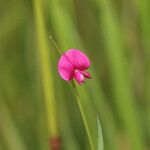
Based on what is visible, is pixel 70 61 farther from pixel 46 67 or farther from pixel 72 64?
pixel 46 67

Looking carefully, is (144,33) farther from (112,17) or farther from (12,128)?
(12,128)

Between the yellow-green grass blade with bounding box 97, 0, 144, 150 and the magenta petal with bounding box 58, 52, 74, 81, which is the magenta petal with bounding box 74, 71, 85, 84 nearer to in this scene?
the magenta petal with bounding box 58, 52, 74, 81

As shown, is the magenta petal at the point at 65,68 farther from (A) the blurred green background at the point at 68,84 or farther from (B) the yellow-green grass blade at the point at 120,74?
(B) the yellow-green grass blade at the point at 120,74

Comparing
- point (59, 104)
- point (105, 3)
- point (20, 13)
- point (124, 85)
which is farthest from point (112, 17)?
point (20, 13)

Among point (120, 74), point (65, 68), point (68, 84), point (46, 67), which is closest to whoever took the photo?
point (65, 68)

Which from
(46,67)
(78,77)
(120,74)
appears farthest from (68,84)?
(78,77)
